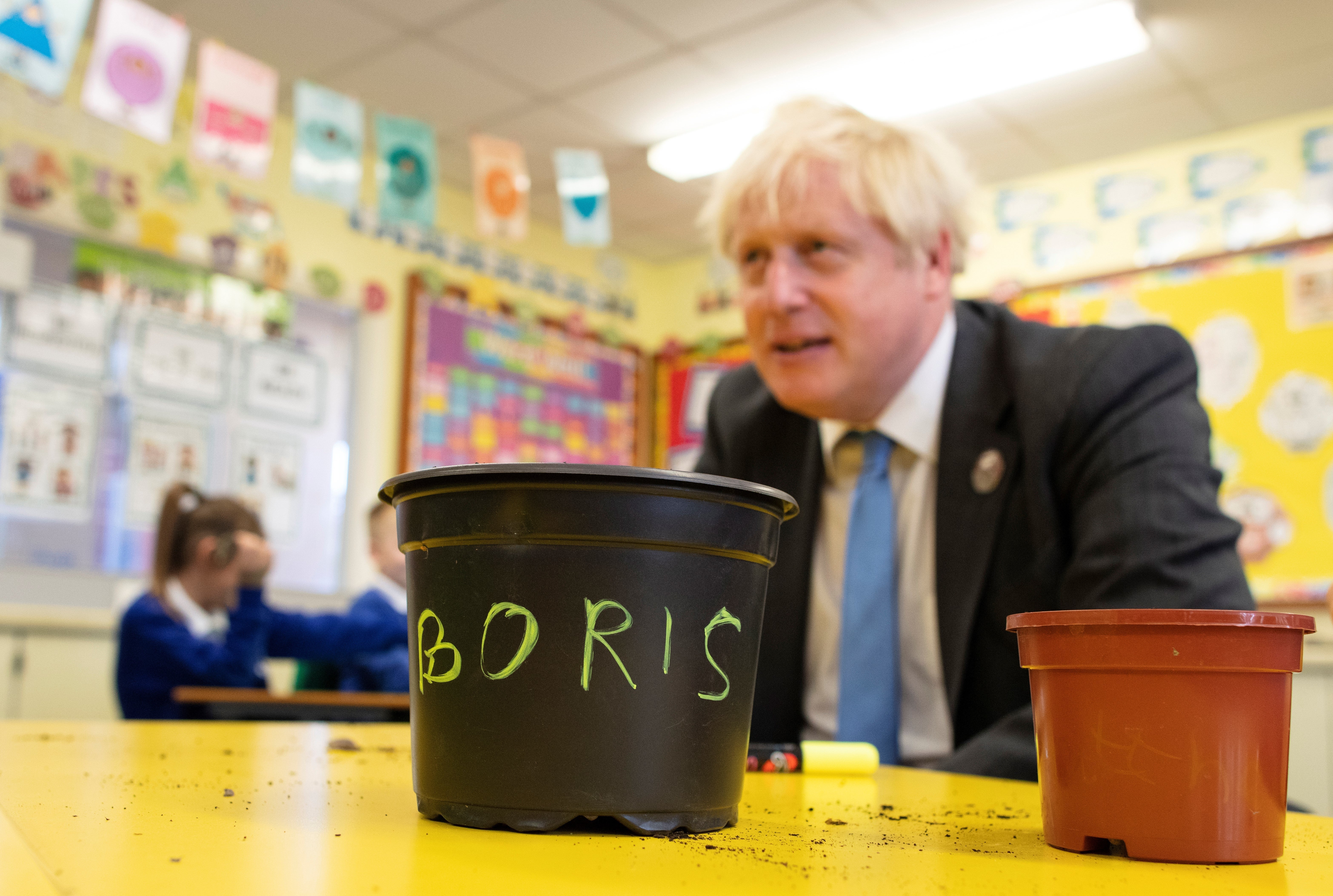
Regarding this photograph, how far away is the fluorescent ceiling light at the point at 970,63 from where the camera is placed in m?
2.82

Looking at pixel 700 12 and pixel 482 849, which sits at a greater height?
pixel 700 12

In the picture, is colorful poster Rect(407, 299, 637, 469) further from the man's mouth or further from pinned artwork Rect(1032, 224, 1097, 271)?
the man's mouth

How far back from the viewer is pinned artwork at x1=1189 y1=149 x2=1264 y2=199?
334cm

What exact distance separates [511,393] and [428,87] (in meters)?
1.23

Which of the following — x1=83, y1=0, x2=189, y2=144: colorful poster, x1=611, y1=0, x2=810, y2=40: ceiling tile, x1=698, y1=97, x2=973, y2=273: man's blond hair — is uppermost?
x1=611, y1=0, x2=810, y2=40: ceiling tile

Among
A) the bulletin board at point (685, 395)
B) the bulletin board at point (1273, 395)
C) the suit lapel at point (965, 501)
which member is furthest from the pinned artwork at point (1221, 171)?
the suit lapel at point (965, 501)

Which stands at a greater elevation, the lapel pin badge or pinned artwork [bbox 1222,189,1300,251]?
pinned artwork [bbox 1222,189,1300,251]

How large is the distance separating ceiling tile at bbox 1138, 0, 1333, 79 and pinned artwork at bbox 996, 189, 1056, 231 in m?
0.72

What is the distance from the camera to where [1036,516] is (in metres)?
1.04

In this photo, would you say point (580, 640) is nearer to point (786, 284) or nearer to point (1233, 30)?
point (786, 284)

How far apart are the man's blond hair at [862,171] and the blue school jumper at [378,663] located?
6.42 ft

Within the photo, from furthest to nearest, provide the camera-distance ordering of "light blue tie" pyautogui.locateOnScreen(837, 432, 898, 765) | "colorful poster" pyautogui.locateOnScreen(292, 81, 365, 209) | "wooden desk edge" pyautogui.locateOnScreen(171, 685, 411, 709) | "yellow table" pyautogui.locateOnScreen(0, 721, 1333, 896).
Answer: "colorful poster" pyautogui.locateOnScreen(292, 81, 365, 209), "wooden desk edge" pyautogui.locateOnScreen(171, 685, 411, 709), "light blue tie" pyautogui.locateOnScreen(837, 432, 898, 765), "yellow table" pyautogui.locateOnScreen(0, 721, 1333, 896)

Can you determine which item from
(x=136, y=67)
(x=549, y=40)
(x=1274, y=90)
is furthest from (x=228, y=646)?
(x=1274, y=90)

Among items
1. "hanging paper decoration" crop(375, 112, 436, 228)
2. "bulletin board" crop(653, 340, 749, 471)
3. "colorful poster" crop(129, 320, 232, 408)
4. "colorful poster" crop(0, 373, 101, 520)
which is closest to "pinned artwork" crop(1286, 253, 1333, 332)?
"bulletin board" crop(653, 340, 749, 471)
